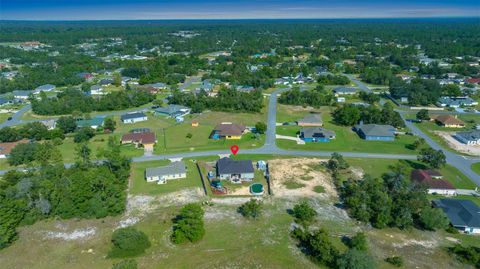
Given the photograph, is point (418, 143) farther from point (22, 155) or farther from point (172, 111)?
point (22, 155)

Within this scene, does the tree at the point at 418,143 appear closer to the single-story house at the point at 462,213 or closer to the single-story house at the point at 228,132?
the single-story house at the point at 462,213

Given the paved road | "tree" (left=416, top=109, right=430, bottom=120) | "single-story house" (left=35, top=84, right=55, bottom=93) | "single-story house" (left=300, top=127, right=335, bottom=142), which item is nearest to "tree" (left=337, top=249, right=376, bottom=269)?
"single-story house" (left=300, top=127, right=335, bottom=142)

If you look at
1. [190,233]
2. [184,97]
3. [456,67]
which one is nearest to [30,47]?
[184,97]

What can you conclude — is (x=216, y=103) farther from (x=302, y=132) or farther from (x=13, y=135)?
(x=13, y=135)

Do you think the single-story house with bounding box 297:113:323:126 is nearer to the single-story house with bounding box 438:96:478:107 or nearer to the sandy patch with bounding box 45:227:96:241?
the single-story house with bounding box 438:96:478:107

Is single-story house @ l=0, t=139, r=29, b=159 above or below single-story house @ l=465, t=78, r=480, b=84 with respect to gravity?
below

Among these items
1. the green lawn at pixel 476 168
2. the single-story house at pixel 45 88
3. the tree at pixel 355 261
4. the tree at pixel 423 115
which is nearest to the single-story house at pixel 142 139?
the tree at pixel 355 261

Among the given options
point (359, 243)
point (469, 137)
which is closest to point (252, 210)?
point (359, 243)
